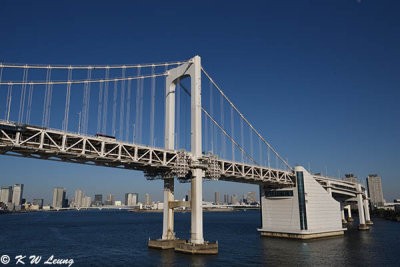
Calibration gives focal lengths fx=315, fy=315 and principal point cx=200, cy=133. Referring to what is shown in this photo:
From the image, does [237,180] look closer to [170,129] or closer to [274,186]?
[274,186]

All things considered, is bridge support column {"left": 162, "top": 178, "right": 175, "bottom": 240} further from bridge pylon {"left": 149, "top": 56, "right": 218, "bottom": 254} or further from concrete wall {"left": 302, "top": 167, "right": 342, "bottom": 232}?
concrete wall {"left": 302, "top": 167, "right": 342, "bottom": 232}

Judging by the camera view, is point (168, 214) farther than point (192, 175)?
Yes

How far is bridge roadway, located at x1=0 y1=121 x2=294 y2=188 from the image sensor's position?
33656 mm

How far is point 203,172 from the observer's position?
154ft

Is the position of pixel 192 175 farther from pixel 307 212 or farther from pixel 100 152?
pixel 307 212

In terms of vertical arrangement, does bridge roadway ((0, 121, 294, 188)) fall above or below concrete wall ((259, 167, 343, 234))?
above

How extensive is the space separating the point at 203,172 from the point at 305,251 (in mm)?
20450

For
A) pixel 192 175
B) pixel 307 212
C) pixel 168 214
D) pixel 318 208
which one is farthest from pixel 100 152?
pixel 318 208

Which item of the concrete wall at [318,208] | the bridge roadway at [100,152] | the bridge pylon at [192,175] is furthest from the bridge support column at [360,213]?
the bridge pylon at [192,175]

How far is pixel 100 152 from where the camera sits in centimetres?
3975

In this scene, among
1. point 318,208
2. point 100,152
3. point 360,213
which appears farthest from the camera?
point 360,213

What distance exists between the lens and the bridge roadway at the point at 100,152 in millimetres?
33656

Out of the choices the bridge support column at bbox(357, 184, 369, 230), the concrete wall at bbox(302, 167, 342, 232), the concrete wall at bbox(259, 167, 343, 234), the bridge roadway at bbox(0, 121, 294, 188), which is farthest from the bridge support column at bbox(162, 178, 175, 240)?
the bridge support column at bbox(357, 184, 369, 230)

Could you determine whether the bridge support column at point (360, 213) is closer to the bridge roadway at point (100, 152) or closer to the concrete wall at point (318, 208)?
the concrete wall at point (318, 208)
